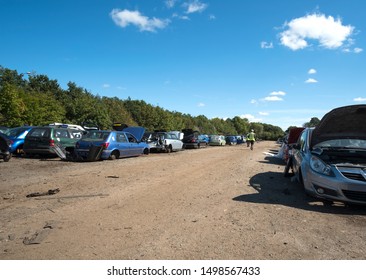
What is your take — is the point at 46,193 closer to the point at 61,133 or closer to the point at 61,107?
the point at 61,133

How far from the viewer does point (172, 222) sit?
465 cm

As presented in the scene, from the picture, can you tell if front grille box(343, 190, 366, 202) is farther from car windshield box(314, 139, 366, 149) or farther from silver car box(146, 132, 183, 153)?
silver car box(146, 132, 183, 153)

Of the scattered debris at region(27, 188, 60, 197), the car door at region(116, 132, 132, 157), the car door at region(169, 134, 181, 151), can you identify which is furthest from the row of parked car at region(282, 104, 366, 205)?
the car door at region(169, 134, 181, 151)

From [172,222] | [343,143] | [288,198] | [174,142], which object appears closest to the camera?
[172,222]

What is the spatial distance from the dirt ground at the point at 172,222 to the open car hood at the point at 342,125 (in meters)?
1.59

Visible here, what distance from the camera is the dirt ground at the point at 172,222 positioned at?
3536mm

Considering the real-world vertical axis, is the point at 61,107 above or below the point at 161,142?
above

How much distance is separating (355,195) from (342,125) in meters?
2.56

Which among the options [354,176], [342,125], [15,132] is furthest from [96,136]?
[354,176]

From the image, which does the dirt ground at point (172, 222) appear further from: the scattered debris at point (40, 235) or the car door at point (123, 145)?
the car door at point (123, 145)

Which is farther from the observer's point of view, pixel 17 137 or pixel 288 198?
pixel 17 137

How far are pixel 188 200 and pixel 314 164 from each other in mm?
2815

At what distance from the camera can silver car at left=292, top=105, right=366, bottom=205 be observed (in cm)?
538
